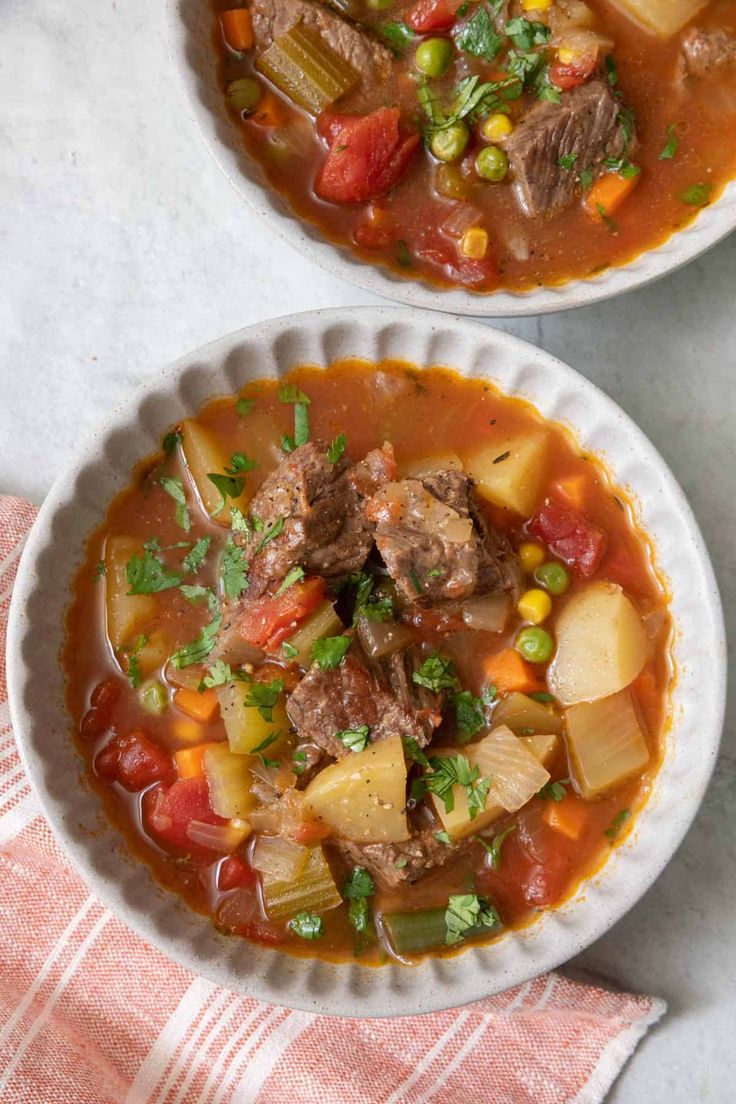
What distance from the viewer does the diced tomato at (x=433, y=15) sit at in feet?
13.7

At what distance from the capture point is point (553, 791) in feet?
13.1

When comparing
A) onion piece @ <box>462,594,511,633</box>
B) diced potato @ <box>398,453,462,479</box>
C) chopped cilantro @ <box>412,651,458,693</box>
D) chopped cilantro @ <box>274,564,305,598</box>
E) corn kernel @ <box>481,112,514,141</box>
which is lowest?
chopped cilantro @ <box>412,651,458,693</box>

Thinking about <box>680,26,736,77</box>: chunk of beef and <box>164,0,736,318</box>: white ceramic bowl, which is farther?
<box>680,26,736,77</box>: chunk of beef

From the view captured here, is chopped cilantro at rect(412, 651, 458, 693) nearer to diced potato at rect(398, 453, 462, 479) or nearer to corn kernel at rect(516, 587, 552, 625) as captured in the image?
corn kernel at rect(516, 587, 552, 625)

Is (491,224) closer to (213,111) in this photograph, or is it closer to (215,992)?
(213,111)

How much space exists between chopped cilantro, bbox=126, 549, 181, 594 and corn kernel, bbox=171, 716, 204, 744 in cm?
51

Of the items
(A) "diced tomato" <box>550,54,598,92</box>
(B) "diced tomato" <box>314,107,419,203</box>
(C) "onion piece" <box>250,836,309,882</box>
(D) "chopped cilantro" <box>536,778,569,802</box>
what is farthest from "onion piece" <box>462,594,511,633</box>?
(A) "diced tomato" <box>550,54,598,92</box>

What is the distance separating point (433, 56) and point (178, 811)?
3.10m

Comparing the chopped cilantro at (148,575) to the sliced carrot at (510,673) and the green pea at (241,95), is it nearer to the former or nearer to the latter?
the sliced carrot at (510,673)

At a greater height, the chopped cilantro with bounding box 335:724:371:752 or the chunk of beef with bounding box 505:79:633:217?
the chunk of beef with bounding box 505:79:633:217

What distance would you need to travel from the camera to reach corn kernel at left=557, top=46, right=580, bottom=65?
13.5 feet

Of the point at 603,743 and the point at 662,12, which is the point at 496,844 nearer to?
the point at 603,743

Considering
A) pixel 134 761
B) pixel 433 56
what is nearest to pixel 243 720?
pixel 134 761

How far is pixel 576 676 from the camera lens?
4.01 metres
